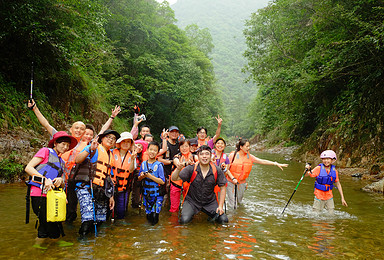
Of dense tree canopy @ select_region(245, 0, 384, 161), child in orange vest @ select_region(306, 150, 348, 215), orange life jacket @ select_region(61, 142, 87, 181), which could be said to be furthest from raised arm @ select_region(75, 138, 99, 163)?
dense tree canopy @ select_region(245, 0, 384, 161)

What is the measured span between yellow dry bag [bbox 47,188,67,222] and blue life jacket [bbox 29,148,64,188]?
0.86ft

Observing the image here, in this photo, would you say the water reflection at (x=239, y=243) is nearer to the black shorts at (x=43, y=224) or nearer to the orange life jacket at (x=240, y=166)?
the orange life jacket at (x=240, y=166)

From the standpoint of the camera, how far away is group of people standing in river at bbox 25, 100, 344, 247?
14.7 ft

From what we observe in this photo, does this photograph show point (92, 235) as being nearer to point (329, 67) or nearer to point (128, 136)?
point (128, 136)

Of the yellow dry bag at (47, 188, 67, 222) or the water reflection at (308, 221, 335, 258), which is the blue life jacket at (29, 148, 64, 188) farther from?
the water reflection at (308, 221, 335, 258)

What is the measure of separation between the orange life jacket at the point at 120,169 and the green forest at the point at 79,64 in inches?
224

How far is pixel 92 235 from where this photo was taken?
4.96 m

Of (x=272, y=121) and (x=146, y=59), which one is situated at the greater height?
(x=146, y=59)

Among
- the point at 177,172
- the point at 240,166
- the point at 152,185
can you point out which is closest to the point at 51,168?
the point at 152,185

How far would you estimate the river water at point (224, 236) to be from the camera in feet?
14.1

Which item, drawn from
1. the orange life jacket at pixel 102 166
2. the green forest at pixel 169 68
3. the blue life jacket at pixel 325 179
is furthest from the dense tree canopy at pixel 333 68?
the orange life jacket at pixel 102 166

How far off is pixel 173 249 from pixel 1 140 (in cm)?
773

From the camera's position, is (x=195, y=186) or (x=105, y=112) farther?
Answer: (x=105, y=112)

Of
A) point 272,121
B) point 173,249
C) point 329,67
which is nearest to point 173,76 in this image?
point 272,121
